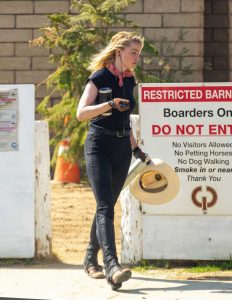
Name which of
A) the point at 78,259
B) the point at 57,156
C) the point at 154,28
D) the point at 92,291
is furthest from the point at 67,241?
the point at 154,28

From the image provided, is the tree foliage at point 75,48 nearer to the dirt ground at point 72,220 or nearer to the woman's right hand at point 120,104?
the dirt ground at point 72,220

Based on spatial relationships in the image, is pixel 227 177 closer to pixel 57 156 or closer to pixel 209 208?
pixel 209 208

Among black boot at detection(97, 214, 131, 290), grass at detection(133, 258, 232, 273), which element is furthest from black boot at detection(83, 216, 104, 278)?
grass at detection(133, 258, 232, 273)

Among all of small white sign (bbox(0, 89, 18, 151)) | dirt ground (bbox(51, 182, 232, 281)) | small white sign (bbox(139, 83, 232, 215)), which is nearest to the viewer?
dirt ground (bbox(51, 182, 232, 281))

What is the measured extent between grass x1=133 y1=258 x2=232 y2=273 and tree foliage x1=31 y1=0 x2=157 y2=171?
4114 millimetres

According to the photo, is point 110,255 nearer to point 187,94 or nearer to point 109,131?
point 109,131

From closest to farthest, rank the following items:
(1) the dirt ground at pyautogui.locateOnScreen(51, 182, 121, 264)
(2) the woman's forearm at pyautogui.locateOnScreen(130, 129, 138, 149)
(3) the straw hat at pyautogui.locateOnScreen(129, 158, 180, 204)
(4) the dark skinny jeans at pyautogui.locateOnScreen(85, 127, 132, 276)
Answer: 1. (4) the dark skinny jeans at pyautogui.locateOnScreen(85, 127, 132, 276)
2. (2) the woman's forearm at pyautogui.locateOnScreen(130, 129, 138, 149)
3. (3) the straw hat at pyautogui.locateOnScreen(129, 158, 180, 204)
4. (1) the dirt ground at pyautogui.locateOnScreen(51, 182, 121, 264)

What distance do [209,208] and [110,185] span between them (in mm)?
1076

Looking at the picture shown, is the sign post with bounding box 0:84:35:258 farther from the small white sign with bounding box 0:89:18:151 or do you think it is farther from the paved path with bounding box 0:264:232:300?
the paved path with bounding box 0:264:232:300

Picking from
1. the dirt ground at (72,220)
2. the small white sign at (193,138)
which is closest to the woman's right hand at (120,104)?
the small white sign at (193,138)

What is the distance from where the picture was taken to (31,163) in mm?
8258

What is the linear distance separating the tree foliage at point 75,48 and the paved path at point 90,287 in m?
4.39

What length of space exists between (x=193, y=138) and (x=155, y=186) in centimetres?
55

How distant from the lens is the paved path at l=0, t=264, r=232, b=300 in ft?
23.3
